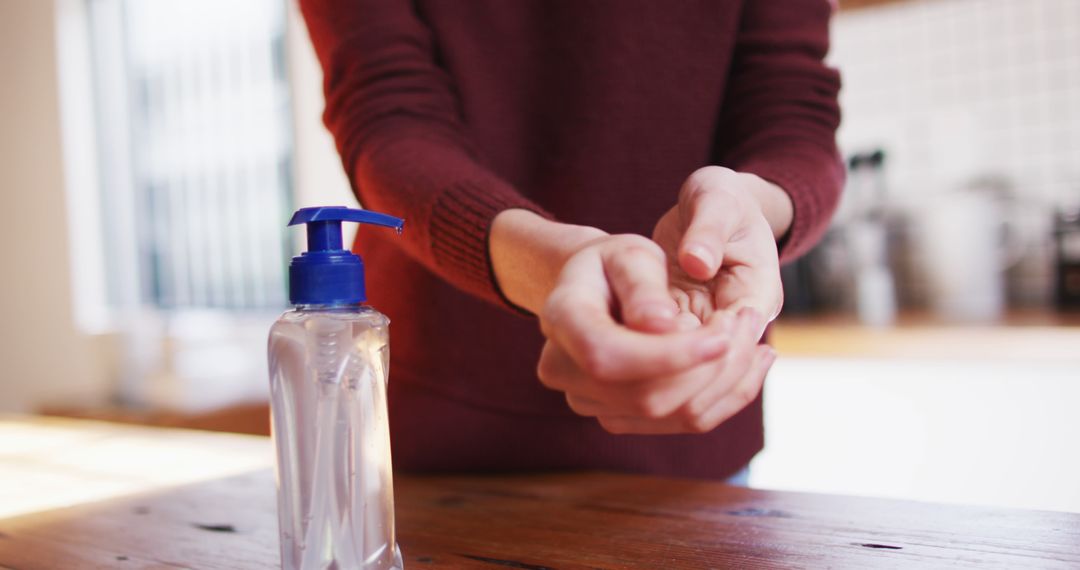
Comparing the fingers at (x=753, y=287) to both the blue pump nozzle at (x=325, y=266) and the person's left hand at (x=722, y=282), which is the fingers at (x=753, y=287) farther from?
the blue pump nozzle at (x=325, y=266)

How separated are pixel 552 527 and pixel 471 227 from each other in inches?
8.1

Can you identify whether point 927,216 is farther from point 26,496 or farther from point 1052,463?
point 26,496

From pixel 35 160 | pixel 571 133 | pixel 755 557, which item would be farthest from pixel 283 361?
pixel 35 160

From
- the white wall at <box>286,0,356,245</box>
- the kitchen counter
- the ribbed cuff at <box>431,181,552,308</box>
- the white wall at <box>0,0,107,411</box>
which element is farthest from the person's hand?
the white wall at <box>0,0,107,411</box>

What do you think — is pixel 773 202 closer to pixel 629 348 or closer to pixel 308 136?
pixel 629 348

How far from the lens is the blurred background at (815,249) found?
1.46 metres

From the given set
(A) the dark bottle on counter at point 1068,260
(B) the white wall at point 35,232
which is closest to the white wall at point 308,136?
(B) the white wall at point 35,232

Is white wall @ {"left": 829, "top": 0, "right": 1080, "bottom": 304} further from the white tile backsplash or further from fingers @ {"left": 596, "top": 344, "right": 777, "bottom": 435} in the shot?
fingers @ {"left": 596, "top": 344, "right": 777, "bottom": 435}

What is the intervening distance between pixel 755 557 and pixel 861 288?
1.55 metres

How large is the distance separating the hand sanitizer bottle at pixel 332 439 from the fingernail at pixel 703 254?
0.16 m

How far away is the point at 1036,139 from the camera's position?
1.85m

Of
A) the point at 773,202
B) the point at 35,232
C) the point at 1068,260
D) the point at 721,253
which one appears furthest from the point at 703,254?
the point at 35,232

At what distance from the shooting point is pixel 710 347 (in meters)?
0.36

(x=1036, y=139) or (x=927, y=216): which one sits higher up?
(x=1036, y=139)
